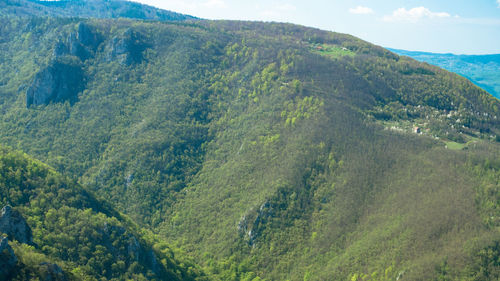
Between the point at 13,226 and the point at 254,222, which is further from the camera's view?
the point at 254,222

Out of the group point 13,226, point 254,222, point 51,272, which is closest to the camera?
point 51,272

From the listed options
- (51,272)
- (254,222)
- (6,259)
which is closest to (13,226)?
(6,259)

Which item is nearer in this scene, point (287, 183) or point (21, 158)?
point (21, 158)

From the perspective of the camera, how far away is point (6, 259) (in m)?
88.2

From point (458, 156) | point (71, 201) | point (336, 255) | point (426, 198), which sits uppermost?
point (458, 156)

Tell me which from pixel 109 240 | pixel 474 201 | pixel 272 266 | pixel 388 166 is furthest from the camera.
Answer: pixel 388 166

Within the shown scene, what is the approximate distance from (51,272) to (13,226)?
76.8 feet

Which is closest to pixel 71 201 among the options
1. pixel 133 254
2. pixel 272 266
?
pixel 133 254

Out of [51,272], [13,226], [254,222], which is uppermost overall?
[13,226]

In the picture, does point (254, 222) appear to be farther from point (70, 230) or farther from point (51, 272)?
point (51, 272)

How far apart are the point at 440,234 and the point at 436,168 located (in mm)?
41469

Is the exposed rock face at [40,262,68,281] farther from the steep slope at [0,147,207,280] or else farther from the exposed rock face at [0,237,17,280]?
the exposed rock face at [0,237,17,280]

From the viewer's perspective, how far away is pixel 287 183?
190750mm

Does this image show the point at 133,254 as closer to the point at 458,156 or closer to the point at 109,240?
the point at 109,240
